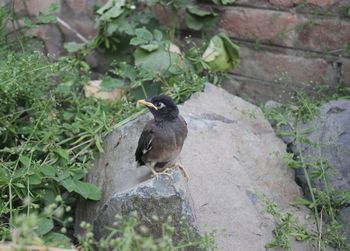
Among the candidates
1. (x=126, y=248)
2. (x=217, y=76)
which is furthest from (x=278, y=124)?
(x=126, y=248)

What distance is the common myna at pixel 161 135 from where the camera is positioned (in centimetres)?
318

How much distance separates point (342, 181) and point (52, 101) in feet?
5.96

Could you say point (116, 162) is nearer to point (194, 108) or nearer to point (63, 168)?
point (63, 168)

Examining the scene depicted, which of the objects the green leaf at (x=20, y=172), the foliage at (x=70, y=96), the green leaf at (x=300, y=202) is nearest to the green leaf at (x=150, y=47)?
the foliage at (x=70, y=96)

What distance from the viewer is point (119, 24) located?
14.9 feet

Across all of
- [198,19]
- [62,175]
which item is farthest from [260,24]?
[62,175]

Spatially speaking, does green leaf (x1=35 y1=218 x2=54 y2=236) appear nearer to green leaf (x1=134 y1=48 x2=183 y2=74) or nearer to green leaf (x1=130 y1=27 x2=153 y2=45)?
green leaf (x1=134 y1=48 x2=183 y2=74)

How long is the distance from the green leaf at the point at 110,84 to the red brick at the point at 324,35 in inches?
51.2

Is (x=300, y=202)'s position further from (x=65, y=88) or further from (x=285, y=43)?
(x=65, y=88)

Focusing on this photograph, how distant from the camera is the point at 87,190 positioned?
3.36 m

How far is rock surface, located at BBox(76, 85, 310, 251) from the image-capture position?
3.10 metres

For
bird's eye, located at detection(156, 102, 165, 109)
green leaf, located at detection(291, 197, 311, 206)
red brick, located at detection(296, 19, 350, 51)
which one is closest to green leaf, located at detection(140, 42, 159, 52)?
red brick, located at detection(296, 19, 350, 51)

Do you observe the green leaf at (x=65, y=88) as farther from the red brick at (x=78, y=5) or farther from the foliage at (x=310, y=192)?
the foliage at (x=310, y=192)

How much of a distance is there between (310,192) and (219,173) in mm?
538
